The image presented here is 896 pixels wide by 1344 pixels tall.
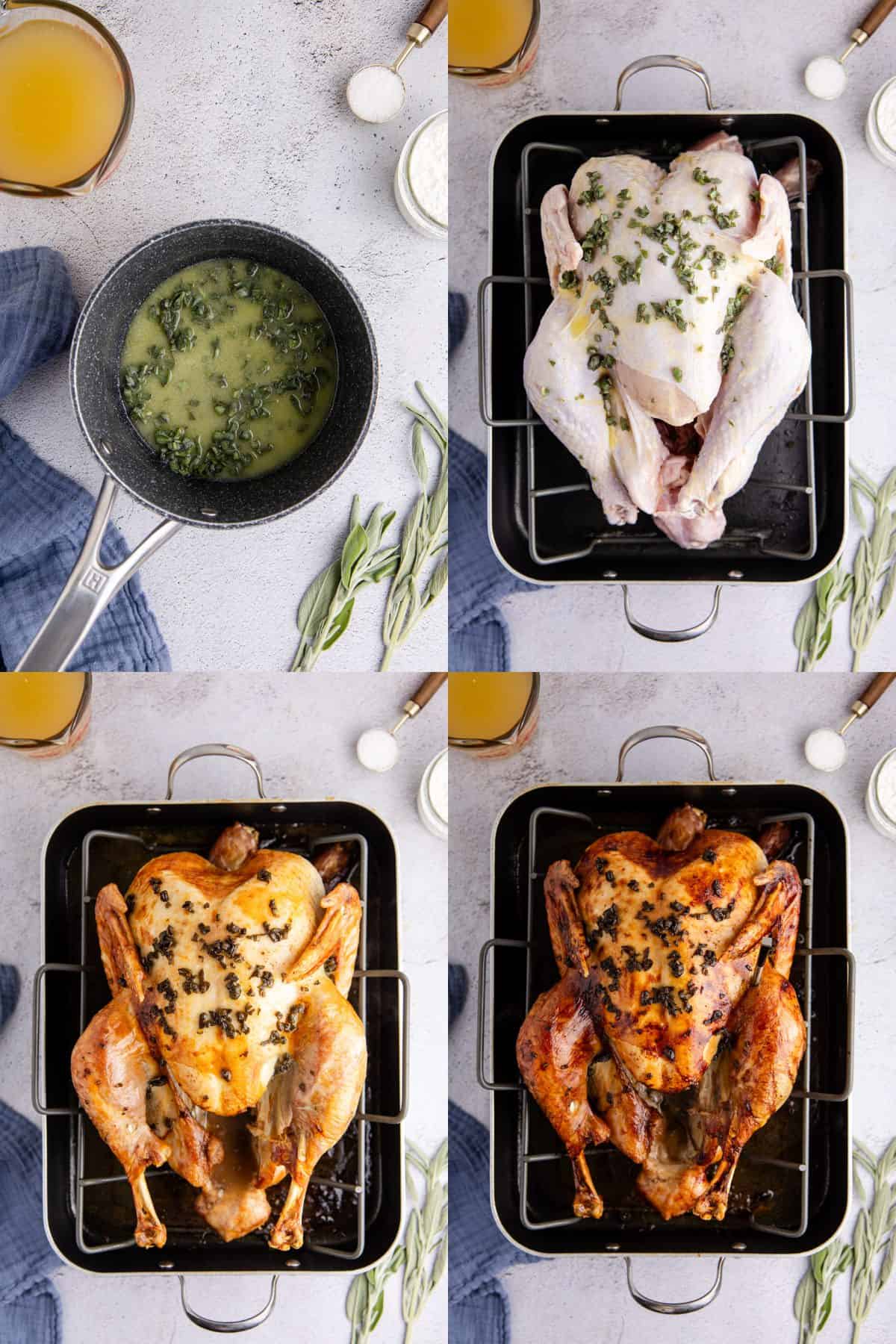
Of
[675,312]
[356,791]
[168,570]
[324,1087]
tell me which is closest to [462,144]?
[675,312]

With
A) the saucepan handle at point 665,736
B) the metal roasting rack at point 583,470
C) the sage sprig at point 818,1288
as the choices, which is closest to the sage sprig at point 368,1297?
the sage sprig at point 818,1288

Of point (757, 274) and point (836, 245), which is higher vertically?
point (836, 245)

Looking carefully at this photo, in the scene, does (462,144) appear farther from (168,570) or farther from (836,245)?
(168,570)

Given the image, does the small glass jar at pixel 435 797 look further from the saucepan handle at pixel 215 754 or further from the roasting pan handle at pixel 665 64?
the roasting pan handle at pixel 665 64

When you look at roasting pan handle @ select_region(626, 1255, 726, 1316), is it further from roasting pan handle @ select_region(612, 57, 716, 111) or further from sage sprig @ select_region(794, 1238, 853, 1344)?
roasting pan handle @ select_region(612, 57, 716, 111)

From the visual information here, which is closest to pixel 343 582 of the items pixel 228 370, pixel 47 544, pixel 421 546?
pixel 421 546

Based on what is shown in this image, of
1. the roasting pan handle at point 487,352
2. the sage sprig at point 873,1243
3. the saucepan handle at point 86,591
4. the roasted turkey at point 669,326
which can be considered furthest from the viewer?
the sage sprig at point 873,1243
